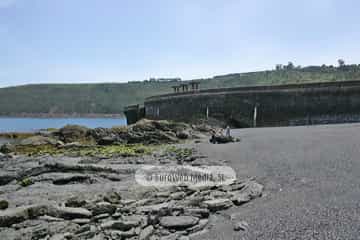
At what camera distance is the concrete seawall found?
25719 millimetres

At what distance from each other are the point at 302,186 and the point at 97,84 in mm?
141522

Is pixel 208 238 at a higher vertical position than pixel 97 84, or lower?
lower

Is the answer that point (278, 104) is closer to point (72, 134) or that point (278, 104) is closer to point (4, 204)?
point (72, 134)

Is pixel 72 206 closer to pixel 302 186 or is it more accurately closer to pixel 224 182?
pixel 224 182

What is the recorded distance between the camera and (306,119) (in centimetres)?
2703

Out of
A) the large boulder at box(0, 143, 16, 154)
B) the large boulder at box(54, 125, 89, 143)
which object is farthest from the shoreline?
the large boulder at box(0, 143, 16, 154)

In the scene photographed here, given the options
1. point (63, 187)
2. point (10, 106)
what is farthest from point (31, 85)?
point (63, 187)

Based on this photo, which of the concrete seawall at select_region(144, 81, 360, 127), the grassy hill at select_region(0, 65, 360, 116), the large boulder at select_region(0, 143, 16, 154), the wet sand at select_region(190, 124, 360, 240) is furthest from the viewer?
the grassy hill at select_region(0, 65, 360, 116)

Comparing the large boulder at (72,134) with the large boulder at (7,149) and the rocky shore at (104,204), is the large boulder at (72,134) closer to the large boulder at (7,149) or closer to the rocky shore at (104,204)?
the large boulder at (7,149)

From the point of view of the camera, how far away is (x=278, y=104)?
2884cm

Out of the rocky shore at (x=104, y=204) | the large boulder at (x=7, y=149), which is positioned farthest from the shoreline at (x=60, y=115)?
the rocky shore at (x=104, y=204)

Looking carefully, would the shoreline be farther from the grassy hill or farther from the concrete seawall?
the concrete seawall

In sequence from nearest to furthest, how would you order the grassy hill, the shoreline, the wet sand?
the wet sand
the shoreline
the grassy hill

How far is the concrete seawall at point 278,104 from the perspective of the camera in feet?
84.4
